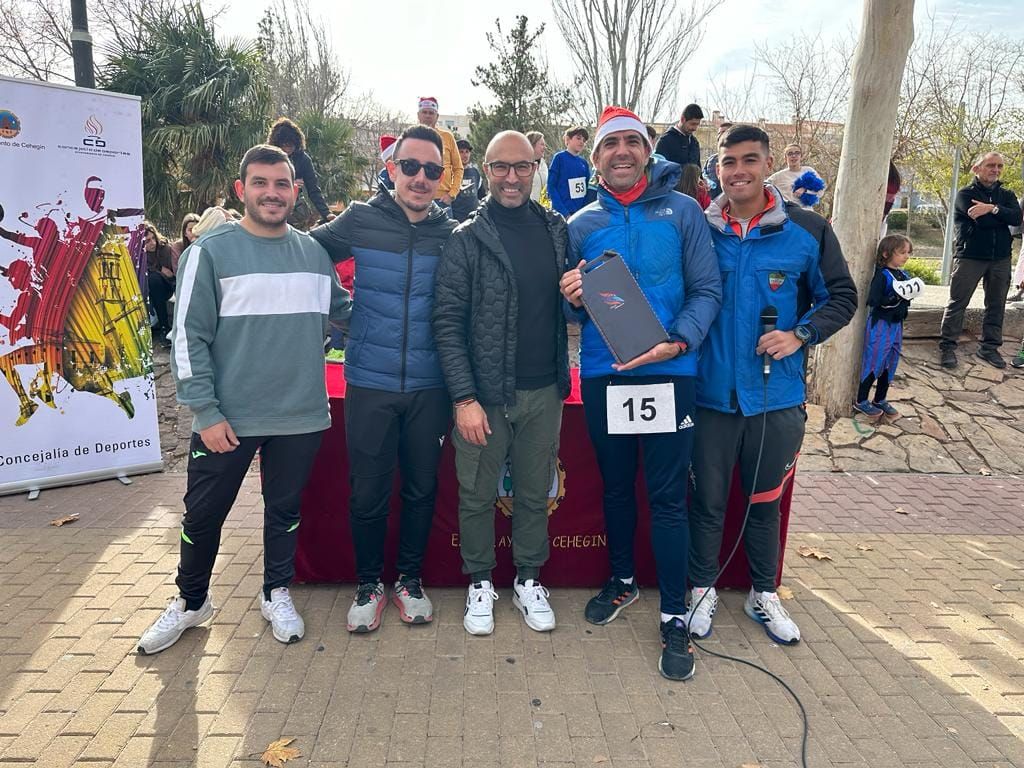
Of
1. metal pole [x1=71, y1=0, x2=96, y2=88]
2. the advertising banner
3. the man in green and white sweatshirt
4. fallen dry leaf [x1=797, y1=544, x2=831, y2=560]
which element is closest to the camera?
the man in green and white sweatshirt

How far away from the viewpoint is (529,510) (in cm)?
336

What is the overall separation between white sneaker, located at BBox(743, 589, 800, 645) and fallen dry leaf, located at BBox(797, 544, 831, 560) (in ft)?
2.83

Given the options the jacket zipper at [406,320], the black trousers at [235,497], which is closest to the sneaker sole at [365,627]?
the black trousers at [235,497]

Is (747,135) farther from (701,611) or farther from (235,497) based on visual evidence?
(235,497)

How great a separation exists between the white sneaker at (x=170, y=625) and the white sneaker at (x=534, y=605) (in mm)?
1551

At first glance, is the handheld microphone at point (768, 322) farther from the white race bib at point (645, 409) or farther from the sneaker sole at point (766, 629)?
the sneaker sole at point (766, 629)

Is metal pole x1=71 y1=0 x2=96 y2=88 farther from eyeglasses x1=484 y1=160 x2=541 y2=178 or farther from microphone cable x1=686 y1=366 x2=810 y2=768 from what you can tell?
microphone cable x1=686 y1=366 x2=810 y2=768

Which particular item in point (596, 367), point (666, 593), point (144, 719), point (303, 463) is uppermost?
point (596, 367)

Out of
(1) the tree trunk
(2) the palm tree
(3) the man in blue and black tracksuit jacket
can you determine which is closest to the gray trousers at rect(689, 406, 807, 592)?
(3) the man in blue and black tracksuit jacket

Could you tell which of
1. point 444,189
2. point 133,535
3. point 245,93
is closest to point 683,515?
point 133,535

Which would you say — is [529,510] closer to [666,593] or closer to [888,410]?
[666,593]

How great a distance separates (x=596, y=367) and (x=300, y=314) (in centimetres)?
137

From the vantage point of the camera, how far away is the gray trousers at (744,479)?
3117 millimetres

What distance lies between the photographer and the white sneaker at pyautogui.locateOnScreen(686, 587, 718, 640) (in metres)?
3.26
